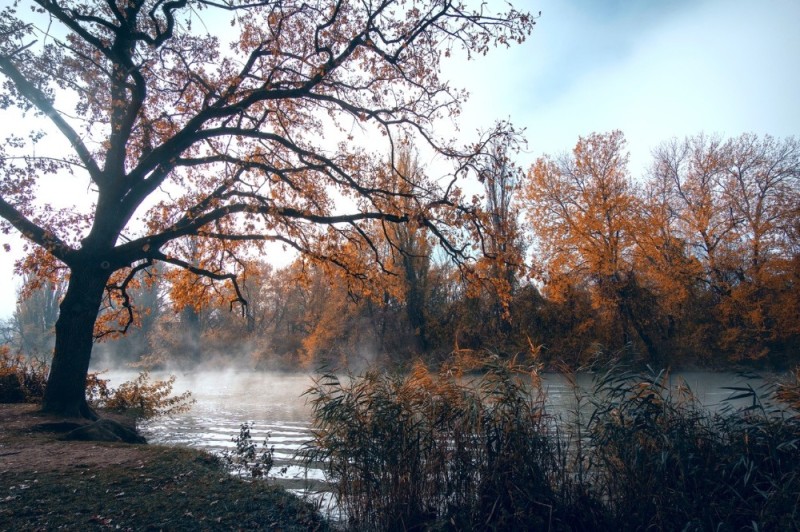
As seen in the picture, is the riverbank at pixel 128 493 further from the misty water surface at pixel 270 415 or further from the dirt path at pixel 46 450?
the misty water surface at pixel 270 415

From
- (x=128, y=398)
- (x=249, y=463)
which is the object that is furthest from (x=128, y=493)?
(x=128, y=398)

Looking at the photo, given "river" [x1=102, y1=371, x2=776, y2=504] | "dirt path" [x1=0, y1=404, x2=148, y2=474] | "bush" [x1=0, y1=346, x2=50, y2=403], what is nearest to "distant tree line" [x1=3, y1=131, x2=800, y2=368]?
"river" [x1=102, y1=371, x2=776, y2=504]

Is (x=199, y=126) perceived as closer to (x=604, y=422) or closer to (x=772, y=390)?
(x=604, y=422)

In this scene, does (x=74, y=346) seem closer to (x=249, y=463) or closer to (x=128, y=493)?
(x=249, y=463)

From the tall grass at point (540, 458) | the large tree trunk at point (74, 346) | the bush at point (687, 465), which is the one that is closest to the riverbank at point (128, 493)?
the tall grass at point (540, 458)

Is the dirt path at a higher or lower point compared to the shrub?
higher

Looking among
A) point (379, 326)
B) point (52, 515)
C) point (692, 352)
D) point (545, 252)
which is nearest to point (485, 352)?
point (52, 515)

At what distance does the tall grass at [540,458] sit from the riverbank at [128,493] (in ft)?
3.10

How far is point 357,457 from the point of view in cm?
597

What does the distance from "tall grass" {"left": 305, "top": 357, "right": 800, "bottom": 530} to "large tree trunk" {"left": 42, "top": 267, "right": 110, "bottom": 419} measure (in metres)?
5.92

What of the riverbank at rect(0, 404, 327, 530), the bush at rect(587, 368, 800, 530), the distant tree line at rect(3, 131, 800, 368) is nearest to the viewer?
the bush at rect(587, 368, 800, 530)

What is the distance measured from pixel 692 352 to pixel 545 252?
8.33 m

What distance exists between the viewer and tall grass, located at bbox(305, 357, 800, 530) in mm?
5051

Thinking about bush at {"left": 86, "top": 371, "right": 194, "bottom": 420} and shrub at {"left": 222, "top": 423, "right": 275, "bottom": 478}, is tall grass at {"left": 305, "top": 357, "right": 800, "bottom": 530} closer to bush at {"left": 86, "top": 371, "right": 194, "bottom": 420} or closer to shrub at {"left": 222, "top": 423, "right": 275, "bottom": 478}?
shrub at {"left": 222, "top": 423, "right": 275, "bottom": 478}
